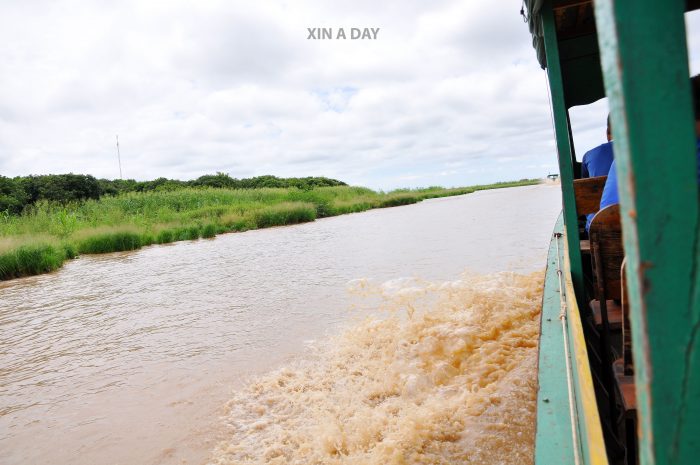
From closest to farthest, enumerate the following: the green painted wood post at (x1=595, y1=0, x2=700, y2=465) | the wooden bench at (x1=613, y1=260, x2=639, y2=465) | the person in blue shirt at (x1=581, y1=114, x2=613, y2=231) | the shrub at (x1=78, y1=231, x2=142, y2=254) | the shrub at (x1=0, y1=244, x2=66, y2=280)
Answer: the green painted wood post at (x1=595, y1=0, x2=700, y2=465)
the wooden bench at (x1=613, y1=260, x2=639, y2=465)
the person in blue shirt at (x1=581, y1=114, x2=613, y2=231)
the shrub at (x1=0, y1=244, x2=66, y2=280)
the shrub at (x1=78, y1=231, x2=142, y2=254)

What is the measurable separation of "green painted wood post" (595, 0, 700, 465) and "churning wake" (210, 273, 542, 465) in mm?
2316

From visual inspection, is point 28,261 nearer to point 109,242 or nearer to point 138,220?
point 109,242

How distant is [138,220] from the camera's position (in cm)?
1652

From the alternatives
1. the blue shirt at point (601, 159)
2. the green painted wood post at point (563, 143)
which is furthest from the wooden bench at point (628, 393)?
the blue shirt at point (601, 159)

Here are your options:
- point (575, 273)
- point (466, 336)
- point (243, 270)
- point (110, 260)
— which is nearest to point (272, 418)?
point (466, 336)

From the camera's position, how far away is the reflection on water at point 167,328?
134 inches

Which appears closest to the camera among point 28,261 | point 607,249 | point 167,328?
point 607,249

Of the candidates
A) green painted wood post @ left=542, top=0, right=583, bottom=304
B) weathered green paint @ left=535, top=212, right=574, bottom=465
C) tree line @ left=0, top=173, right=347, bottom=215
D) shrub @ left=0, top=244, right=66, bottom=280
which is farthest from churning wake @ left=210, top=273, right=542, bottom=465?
tree line @ left=0, top=173, right=347, bottom=215

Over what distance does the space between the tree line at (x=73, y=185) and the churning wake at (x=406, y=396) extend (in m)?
19.6

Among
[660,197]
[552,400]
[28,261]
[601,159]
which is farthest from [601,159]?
[28,261]

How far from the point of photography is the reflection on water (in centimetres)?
341

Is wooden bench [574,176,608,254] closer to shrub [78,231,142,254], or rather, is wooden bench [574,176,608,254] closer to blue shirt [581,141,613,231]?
blue shirt [581,141,613,231]

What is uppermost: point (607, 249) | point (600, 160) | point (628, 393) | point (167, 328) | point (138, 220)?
point (138, 220)

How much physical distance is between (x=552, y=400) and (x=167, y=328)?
5230mm
